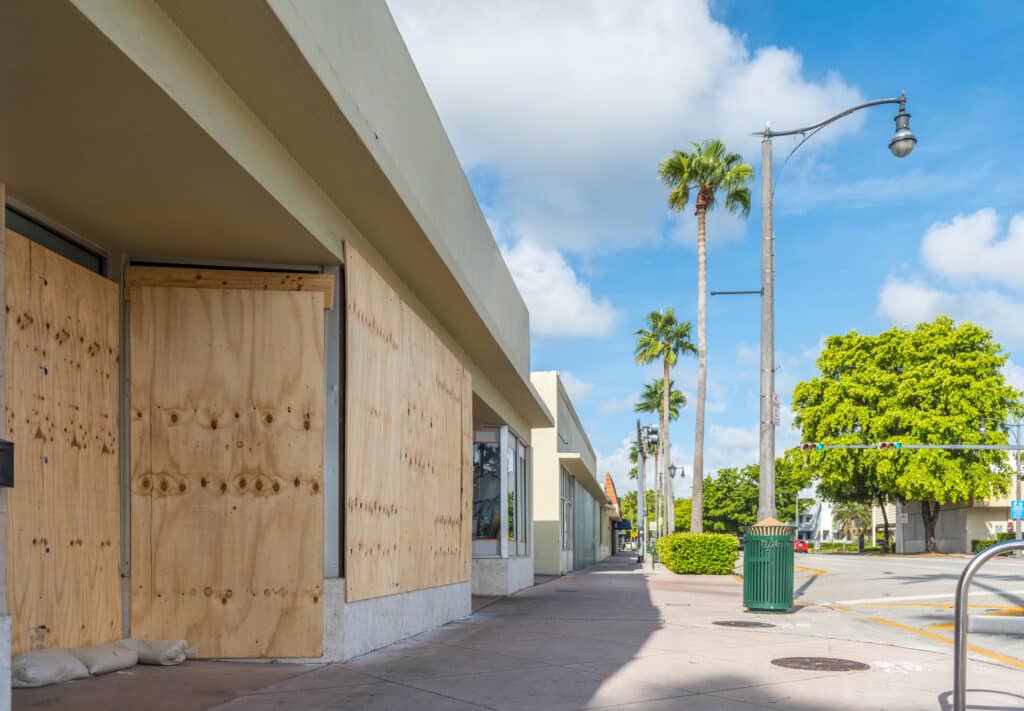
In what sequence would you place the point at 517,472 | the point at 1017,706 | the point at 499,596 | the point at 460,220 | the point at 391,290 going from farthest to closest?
the point at 517,472, the point at 499,596, the point at 460,220, the point at 391,290, the point at 1017,706

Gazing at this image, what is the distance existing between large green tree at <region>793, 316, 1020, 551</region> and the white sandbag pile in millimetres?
51450

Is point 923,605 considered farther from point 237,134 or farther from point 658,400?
point 658,400

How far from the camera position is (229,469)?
28.6ft

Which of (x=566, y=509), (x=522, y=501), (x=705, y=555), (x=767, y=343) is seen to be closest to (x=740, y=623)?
(x=767, y=343)

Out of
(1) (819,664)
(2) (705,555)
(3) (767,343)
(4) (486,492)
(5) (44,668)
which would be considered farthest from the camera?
(2) (705,555)

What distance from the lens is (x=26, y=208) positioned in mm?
7305

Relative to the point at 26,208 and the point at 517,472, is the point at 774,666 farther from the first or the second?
the point at 517,472

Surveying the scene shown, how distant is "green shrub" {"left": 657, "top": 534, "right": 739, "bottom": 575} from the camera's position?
3042 cm

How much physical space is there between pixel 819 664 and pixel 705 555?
71.5 feet

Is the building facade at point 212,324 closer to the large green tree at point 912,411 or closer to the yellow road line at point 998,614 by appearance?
the yellow road line at point 998,614

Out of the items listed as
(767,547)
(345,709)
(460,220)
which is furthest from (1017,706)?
(460,220)

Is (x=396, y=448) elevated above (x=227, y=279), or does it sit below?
below

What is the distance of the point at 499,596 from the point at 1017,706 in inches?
535

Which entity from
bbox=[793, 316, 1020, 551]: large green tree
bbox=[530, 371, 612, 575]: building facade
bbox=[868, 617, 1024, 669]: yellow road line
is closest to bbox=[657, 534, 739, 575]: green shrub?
bbox=[530, 371, 612, 575]: building facade
